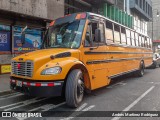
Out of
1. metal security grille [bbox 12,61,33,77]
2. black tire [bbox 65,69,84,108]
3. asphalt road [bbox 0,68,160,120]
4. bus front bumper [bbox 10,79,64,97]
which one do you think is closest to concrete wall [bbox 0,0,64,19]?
asphalt road [bbox 0,68,160,120]

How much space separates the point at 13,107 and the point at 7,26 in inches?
322

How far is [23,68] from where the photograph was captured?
19.7ft

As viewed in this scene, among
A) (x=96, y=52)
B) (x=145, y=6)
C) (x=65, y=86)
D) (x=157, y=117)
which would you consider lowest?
(x=157, y=117)

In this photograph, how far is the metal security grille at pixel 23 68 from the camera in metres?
5.78

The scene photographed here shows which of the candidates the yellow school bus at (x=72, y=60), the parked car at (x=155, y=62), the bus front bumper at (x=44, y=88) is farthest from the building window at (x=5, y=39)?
the parked car at (x=155, y=62)

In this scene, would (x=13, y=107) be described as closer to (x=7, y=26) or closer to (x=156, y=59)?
(x=7, y=26)

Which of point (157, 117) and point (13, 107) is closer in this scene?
point (157, 117)

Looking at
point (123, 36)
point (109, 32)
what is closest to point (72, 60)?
point (109, 32)

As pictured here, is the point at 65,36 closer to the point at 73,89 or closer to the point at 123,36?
the point at 73,89

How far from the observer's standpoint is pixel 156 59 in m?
20.2

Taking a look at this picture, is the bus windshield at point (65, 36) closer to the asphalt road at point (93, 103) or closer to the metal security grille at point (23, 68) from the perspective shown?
the metal security grille at point (23, 68)

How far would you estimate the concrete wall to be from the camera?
41.1ft

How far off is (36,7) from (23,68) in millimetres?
9478

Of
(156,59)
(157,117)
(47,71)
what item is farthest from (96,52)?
(156,59)
